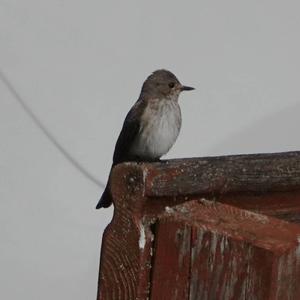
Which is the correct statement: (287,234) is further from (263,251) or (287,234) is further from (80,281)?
(80,281)

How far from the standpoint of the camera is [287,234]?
1.55 m

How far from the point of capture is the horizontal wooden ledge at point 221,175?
5.90 feet

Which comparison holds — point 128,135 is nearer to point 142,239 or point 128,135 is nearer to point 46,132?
point 46,132

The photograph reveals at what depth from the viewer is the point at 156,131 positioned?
4266mm

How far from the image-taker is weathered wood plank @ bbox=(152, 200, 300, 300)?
1.46m

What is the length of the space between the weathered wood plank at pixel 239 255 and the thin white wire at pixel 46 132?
3.21 metres

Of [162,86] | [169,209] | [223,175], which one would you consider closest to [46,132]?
[162,86]

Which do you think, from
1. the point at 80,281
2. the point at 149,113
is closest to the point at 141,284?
the point at 149,113

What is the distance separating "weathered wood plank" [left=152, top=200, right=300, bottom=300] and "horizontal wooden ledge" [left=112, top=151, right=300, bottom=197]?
0.09 m

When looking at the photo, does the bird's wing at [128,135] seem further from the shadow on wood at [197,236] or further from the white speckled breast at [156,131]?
the shadow on wood at [197,236]

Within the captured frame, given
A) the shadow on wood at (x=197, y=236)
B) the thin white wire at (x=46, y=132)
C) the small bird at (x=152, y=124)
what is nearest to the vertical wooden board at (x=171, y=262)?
the shadow on wood at (x=197, y=236)

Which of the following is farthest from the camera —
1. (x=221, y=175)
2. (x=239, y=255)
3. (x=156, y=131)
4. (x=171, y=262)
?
(x=156, y=131)

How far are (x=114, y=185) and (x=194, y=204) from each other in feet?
0.47

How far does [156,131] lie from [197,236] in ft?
8.74
